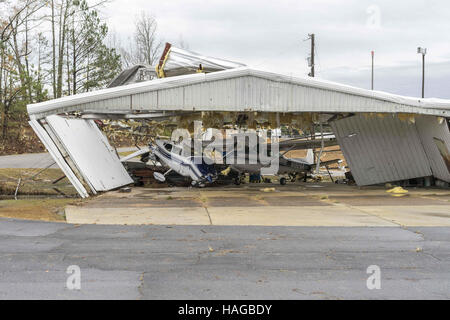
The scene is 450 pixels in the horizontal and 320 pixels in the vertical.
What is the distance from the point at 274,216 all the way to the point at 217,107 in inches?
170

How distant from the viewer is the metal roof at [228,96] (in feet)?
49.2

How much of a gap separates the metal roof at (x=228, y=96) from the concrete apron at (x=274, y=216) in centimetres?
317

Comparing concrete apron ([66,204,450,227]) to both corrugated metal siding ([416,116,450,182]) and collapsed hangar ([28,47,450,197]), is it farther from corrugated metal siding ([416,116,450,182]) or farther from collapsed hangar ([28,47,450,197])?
corrugated metal siding ([416,116,450,182])

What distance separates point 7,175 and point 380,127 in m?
15.6

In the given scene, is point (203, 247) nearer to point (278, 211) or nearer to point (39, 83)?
point (278, 211)

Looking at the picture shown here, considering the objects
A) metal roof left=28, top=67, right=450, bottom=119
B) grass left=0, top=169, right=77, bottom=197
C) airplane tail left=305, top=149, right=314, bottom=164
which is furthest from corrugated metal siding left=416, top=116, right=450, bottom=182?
grass left=0, top=169, right=77, bottom=197

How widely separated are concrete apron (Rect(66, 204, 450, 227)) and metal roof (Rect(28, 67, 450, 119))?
3.17m

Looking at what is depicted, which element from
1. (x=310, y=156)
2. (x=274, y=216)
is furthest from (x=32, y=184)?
(x=310, y=156)

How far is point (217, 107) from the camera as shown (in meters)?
15.3

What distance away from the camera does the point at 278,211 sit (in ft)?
44.4

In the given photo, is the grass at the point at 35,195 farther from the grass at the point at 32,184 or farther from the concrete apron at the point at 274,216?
the concrete apron at the point at 274,216

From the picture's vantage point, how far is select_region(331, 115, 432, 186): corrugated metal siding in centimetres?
2005

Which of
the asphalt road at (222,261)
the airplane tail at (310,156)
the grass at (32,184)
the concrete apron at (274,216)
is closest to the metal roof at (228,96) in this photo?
the concrete apron at (274,216)
